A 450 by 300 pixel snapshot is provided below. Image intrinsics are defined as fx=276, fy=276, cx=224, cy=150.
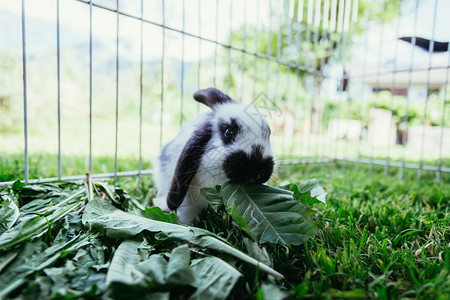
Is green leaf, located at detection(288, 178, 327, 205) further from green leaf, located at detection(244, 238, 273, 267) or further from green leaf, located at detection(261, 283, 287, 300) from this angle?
green leaf, located at detection(261, 283, 287, 300)

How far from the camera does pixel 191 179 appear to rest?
1.55 meters

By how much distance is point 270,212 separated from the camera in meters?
1.25

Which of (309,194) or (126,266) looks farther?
(309,194)

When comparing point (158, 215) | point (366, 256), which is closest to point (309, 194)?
point (366, 256)

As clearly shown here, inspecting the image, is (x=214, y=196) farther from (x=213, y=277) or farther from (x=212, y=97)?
(x=212, y=97)

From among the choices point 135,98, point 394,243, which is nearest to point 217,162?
point 394,243

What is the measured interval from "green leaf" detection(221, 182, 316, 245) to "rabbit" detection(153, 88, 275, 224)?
0.28ft

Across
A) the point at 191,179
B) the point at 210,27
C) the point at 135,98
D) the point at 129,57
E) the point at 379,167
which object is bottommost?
the point at 379,167

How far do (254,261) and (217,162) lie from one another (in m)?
0.60

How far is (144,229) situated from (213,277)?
18.1 inches

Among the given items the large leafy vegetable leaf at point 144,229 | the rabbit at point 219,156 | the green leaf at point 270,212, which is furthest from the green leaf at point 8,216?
the green leaf at point 270,212

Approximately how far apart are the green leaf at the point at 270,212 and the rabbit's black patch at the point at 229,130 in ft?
0.87

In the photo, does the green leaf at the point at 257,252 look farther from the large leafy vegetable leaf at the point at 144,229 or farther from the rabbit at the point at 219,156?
the rabbit at the point at 219,156

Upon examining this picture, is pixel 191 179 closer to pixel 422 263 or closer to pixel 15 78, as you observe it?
pixel 422 263
